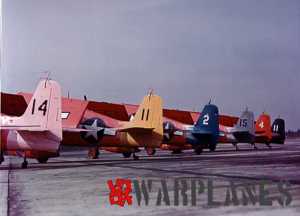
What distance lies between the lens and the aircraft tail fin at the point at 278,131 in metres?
46.7

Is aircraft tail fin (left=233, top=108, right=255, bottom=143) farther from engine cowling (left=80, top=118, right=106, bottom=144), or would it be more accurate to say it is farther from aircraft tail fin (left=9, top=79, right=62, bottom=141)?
aircraft tail fin (left=9, top=79, right=62, bottom=141)

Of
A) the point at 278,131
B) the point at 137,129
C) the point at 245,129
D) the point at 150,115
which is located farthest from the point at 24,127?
the point at 278,131

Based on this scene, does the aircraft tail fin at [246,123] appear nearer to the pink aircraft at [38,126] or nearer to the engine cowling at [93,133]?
the engine cowling at [93,133]

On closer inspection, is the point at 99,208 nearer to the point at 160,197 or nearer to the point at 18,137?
the point at 160,197

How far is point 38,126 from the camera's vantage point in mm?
15672

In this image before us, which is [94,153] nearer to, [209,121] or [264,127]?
[209,121]

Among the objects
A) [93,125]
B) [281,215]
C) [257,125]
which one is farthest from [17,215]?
[257,125]

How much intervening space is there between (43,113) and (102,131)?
7230 millimetres

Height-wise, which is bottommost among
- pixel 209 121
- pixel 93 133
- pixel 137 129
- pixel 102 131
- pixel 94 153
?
pixel 94 153

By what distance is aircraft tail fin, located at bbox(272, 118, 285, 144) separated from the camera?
153 ft

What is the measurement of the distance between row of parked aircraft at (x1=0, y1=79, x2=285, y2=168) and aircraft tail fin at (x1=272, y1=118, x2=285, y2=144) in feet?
16.6

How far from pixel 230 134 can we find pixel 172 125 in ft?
29.6

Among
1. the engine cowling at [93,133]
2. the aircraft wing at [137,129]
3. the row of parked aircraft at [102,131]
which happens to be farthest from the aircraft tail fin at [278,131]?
the engine cowling at [93,133]

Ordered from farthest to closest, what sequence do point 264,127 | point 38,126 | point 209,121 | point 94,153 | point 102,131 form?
point 264,127 → point 209,121 → point 94,153 → point 102,131 → point 38,126
